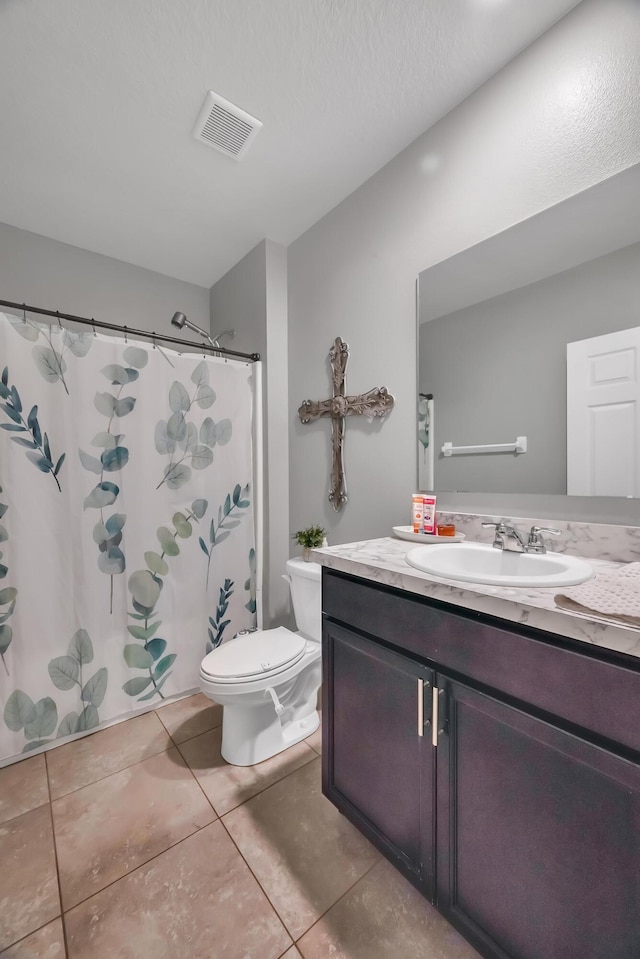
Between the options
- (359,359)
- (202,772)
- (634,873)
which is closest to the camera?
(634,873)

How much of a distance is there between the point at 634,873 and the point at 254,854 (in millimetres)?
999

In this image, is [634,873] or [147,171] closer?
[634,873]

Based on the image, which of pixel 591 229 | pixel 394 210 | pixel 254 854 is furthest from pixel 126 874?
pixel 394 210

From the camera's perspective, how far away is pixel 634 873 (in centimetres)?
61

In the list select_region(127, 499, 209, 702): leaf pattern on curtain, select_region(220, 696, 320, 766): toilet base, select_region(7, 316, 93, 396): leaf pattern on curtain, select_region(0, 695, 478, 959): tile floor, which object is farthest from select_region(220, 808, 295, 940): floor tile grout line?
select_region(7, 316, 93, 396): leaf pattern on curtain

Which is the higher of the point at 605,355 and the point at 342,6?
the point at 342,6

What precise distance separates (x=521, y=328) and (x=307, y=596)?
1.35 m

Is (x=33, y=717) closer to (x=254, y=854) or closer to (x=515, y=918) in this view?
(x=254, y=854)

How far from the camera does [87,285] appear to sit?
227cm

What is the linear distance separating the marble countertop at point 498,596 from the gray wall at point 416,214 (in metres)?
0.63

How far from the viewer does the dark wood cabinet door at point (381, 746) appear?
913 mm

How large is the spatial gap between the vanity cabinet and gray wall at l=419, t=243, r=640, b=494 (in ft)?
2.16

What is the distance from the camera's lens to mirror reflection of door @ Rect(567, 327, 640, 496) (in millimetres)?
1058

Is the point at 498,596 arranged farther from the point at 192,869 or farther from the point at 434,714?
the point at 192,869
